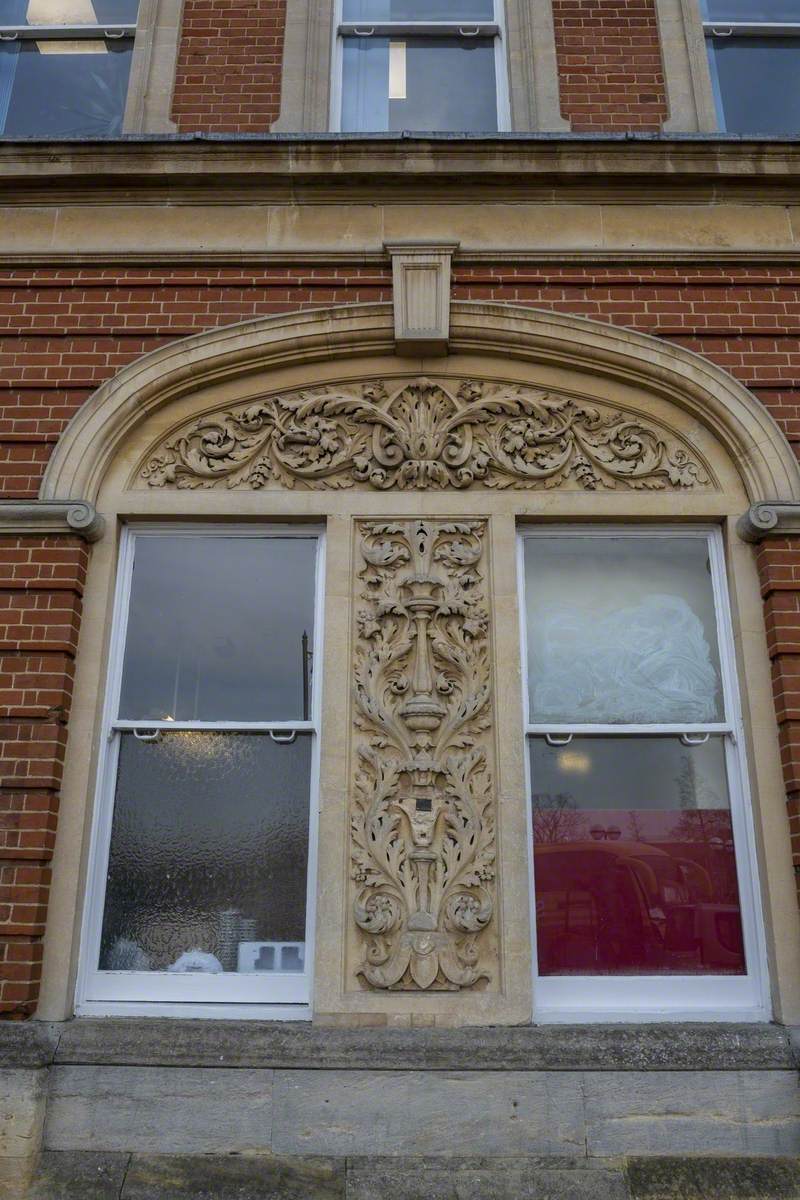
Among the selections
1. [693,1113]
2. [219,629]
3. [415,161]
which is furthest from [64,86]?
[693,1113]

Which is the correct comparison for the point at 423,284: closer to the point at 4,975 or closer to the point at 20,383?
the point at 20,383

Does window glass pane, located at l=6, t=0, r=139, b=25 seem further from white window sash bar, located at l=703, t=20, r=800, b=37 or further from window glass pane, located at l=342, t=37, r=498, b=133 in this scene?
white window sash bar, located at l=703, t=20, r=800, b=37

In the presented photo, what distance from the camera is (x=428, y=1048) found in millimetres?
4008

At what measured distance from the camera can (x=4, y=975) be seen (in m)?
4.11

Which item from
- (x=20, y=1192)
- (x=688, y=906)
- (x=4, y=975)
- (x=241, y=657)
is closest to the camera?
(x=20, y=1192)

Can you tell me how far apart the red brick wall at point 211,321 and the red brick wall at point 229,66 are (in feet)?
4.13

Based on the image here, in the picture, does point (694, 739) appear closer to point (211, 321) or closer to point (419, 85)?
point (211, 321)

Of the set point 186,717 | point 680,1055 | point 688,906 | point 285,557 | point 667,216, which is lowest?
point 680,1055

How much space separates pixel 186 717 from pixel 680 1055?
2.97m

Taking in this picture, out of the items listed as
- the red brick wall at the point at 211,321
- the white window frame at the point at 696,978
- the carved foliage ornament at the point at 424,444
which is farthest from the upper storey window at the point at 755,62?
the white window frame at the point at 696,978

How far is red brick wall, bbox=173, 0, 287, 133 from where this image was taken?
18.8ft

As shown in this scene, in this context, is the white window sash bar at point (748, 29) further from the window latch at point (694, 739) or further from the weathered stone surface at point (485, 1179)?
the weathered stone surface at point (485, 1179)

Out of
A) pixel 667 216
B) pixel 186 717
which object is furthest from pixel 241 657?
pixel 667 216

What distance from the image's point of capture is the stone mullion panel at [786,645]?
172 inches
